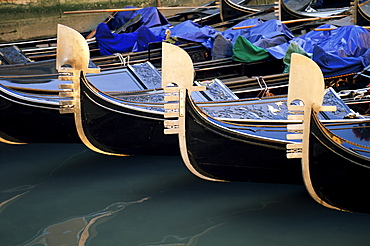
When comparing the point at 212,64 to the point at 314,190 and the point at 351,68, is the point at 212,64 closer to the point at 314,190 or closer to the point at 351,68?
the point at 351,68

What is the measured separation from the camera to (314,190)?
2846 mm

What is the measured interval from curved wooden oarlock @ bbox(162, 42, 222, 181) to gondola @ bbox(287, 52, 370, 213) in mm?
551

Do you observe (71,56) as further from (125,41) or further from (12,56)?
(125,41)

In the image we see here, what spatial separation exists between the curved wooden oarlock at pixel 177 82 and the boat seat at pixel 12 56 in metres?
2.35

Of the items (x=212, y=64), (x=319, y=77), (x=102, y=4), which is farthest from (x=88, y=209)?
(x=102, y=4)

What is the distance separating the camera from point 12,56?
520cm

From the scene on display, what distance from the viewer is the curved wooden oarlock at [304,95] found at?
2562 millimetres

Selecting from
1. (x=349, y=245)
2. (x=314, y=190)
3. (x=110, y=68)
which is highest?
(x=110, y=68)

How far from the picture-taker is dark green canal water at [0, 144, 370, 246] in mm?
2959

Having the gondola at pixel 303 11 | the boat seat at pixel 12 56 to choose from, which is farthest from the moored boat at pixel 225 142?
the gondola at pixel 303 11

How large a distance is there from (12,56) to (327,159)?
11.1ft

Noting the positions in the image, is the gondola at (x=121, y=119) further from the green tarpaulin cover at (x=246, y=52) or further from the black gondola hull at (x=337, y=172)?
the green tarpaulin cover at (x=246, y=52)

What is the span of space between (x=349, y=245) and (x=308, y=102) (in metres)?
0.74

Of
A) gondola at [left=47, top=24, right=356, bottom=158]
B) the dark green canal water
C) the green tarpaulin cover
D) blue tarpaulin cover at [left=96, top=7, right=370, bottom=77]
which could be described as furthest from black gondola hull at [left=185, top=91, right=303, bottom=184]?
the green tarpaulin cover
